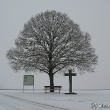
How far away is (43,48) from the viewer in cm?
4872

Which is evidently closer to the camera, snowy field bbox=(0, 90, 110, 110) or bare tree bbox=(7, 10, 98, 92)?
snowy field bbox=(0, 90, 110, 110)

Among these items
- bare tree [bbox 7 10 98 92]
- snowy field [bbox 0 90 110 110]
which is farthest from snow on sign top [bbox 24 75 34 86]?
snowy field [bbox 0 90 110 110]

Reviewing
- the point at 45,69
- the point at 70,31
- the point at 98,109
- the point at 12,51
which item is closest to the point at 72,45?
the point at 70,31

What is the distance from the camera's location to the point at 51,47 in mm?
49125

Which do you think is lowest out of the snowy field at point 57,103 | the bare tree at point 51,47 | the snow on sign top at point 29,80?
the snowy field at point 57,103

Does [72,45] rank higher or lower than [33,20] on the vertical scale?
lower

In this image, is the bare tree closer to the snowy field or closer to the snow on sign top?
the snow on sign top

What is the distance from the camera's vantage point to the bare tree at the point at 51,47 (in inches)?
1875

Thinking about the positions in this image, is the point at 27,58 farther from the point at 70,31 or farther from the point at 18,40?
the point at 70,31

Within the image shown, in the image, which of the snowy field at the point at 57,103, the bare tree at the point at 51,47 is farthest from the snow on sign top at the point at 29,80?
the snowy field at the point at 57,103

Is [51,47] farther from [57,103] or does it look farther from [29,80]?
[57,103]

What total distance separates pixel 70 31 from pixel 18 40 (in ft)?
25.5

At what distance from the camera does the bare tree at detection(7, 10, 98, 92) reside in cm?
4762

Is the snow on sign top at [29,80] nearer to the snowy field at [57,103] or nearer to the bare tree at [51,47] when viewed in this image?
the bare tree at [51,47]
